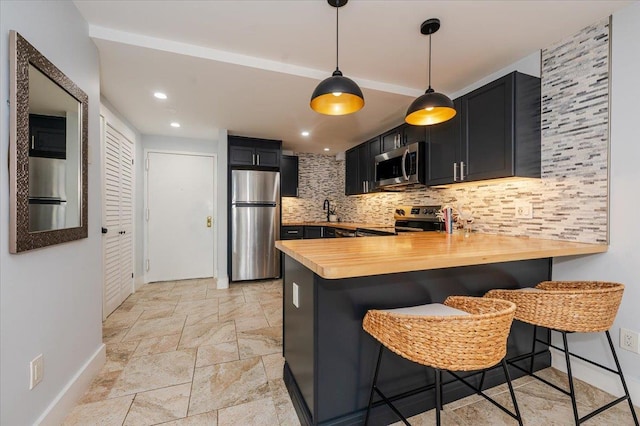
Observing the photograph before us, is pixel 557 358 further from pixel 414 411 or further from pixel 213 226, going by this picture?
pixel 213 226

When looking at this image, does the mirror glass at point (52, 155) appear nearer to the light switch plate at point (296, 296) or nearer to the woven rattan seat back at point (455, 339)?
the light switch plate at point (296, 296)

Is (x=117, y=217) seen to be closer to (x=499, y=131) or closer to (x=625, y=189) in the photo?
(x=499, y=131)

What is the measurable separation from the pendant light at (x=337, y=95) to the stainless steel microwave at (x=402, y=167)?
4.49ft

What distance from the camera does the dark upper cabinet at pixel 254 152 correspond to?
420cm

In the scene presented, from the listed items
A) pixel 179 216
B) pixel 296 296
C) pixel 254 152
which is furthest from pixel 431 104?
pixel 179 216

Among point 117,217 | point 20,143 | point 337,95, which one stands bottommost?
point 117,217

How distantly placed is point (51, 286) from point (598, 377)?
10.9ft

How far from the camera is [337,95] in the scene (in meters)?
1.68

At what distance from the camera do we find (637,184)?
1.64 metres

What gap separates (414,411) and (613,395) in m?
1.30

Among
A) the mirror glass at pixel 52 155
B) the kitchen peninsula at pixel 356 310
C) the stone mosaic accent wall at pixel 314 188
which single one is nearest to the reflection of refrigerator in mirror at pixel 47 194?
the mirror glass at pixel 52 155

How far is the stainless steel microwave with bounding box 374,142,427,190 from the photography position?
9.56 ft

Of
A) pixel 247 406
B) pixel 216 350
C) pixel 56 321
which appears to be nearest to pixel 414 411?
pixel 247 406

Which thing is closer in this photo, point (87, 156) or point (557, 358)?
point (87, 156)
